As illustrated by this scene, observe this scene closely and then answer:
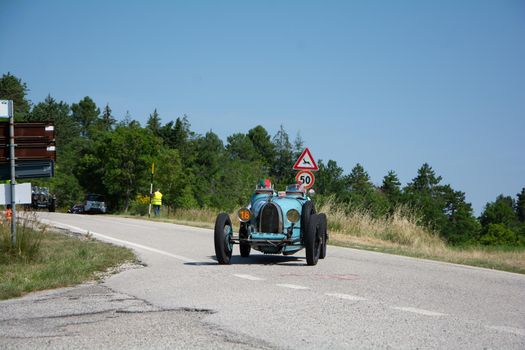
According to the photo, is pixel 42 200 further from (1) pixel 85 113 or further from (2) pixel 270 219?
(1) pixel 85 113

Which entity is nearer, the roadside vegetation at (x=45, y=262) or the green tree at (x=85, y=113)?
the roadside vegetation at (x=45, y=262)

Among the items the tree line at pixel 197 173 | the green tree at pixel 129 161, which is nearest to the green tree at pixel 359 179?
the tree line at pixel 197 173

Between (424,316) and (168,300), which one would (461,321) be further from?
(168,300)

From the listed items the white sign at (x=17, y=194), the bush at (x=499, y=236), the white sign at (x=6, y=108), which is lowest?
the bush at (x=499, y=236)

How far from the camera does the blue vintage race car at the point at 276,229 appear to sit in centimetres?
1253

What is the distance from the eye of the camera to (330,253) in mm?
15695

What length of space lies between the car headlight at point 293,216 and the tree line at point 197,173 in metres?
13.3

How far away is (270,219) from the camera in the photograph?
13.0 m

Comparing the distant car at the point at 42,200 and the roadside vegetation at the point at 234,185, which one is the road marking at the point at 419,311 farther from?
the distant car at the point at 42,200

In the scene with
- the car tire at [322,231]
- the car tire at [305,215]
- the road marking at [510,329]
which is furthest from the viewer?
the car tire at [322,231]

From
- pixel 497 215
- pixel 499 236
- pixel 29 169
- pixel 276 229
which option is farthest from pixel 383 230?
pixel 497 215

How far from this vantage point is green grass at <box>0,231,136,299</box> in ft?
32.9

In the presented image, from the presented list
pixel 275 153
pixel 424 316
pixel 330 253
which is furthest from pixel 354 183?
pixel 424 316

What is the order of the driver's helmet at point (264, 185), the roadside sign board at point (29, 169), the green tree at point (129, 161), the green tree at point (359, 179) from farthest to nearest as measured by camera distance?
the green tree at point (359, 179) → the green tree at point (129, 161) → the driver's helmet at point (264, 185) → the roadside sign board at point (29, 169)
